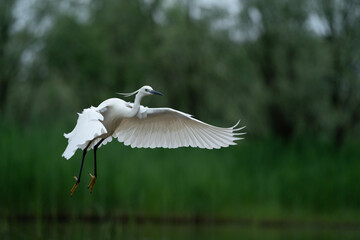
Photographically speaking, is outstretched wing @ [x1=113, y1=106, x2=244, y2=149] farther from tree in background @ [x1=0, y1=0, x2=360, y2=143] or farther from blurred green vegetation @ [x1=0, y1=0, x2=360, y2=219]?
tree in background @ [x1=0, y1=0, x2=360, y2=143]

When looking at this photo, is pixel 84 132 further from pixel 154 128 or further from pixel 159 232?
pixel 159 232

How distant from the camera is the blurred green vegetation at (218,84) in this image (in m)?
13.2

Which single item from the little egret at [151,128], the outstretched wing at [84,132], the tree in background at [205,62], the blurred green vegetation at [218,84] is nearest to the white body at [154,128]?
the little egret at [151,128]

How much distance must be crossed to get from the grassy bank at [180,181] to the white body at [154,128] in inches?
135

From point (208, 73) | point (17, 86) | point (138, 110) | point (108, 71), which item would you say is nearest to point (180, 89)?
point (208, 73)

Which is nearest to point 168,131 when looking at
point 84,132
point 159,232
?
point 84,132

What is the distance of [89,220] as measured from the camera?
11484 millimetres

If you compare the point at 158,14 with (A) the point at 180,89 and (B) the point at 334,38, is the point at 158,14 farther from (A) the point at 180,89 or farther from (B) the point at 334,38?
(B) the point at 334,38

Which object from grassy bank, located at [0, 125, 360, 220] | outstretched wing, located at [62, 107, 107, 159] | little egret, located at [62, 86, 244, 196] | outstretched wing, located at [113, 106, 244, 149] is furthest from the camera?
grassy bank, located at [0, 125, 360, 220]

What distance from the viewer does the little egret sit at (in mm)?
6664

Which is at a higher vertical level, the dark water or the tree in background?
the tree in background

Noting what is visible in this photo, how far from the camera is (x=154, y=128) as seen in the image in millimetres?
7508

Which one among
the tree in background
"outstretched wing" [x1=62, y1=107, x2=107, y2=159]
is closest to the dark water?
"outstretched wing" [x1=62, y1=107, x2=107, y2=159]

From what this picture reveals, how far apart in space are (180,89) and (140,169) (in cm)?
779
